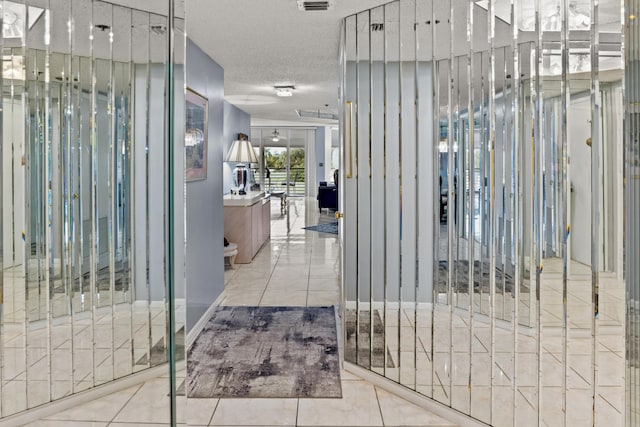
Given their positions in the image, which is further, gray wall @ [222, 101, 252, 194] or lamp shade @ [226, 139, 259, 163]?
gray wall @ [222, 101, 252, 194]

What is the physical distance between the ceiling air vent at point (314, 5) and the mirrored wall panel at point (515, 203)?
0.29 meters

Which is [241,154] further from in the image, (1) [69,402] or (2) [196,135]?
(1) [69,402]

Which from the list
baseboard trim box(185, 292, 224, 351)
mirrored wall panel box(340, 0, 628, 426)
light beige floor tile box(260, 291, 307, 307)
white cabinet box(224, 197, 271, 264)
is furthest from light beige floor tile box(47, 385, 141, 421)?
white cabinet box(224, 197, 271, 264)

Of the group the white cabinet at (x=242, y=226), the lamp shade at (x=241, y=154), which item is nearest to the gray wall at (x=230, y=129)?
the lamp shade at (x=241, y=154)

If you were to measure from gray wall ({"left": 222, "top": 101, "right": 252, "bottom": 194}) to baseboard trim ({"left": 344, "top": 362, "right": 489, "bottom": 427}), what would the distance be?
17.1ft

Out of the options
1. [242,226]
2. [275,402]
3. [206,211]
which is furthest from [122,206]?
[242,226]

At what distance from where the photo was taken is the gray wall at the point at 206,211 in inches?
129

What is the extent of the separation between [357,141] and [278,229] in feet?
19.6

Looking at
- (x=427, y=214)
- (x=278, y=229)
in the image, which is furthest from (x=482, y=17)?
(x=278, y=229)

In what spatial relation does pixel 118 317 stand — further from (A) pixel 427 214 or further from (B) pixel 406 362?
(A) pixel 427 214

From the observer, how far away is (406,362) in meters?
2.71

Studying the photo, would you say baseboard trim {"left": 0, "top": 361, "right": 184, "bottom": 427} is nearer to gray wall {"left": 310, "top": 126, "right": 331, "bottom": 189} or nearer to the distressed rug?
the distressed rug

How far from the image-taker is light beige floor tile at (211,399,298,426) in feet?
6.81

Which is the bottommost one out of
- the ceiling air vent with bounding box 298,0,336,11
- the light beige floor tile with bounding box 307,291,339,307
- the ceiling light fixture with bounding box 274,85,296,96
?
the light beige floor tile with bounding box 307,291,339,307
